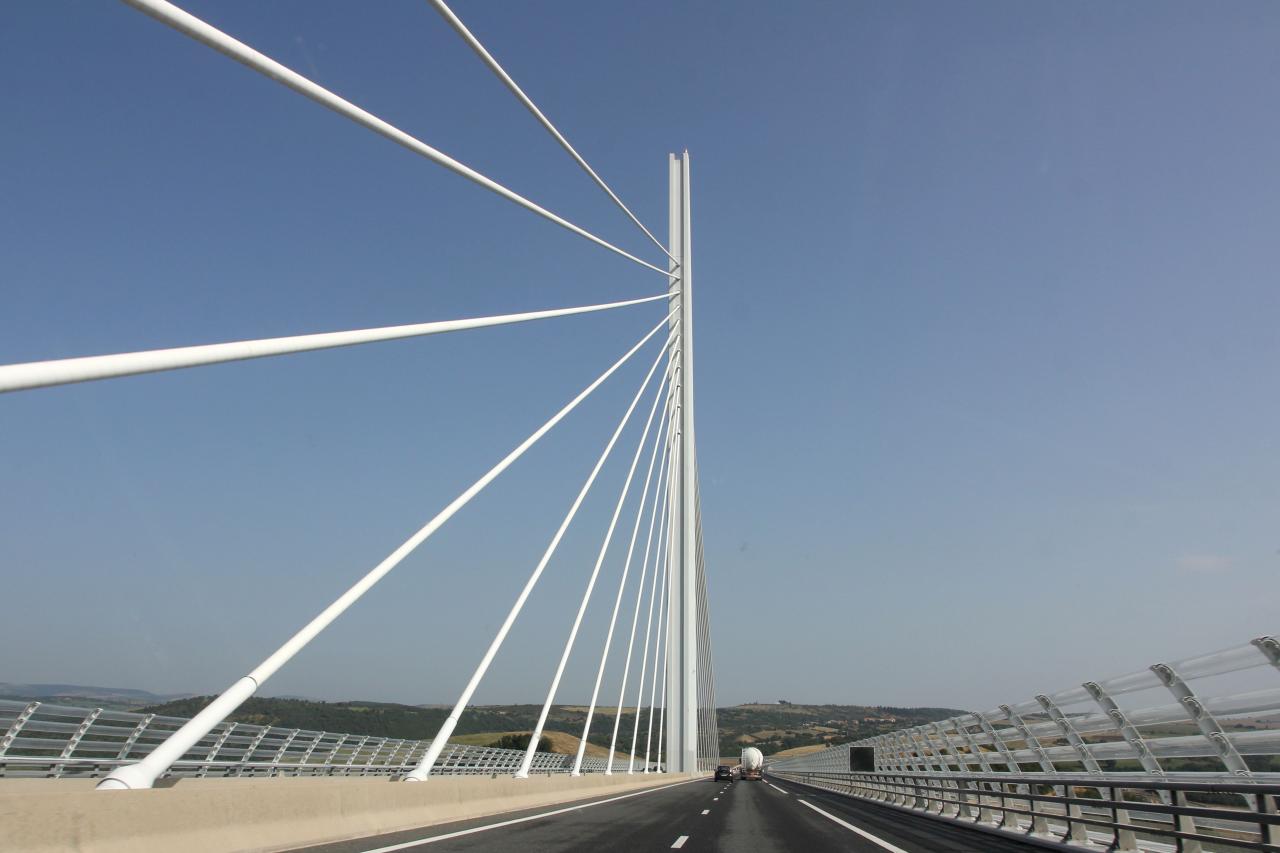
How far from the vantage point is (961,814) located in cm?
1895

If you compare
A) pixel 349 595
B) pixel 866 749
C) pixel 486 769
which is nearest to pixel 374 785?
pixel 349 595

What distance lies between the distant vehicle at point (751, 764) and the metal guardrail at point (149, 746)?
111 ft

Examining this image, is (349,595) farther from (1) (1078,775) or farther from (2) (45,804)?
(1) (1078,775)

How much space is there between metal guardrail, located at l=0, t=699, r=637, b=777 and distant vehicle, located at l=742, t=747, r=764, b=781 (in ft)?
111

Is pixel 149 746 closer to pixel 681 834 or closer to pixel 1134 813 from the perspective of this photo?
pixel 681 834

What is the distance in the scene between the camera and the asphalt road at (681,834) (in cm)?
1048

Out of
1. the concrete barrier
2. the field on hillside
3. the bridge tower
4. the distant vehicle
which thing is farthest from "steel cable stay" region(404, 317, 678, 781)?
the field on hillside

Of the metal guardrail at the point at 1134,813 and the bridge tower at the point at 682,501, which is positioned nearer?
the metal guardrail at the point at 1134,813

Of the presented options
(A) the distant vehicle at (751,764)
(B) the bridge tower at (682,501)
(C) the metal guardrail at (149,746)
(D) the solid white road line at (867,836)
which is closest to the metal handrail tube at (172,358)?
(D) the solid white road line at (867,836)

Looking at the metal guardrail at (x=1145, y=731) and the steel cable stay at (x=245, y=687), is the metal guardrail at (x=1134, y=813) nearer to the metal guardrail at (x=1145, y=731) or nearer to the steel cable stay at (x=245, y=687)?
the metal guardrail at (x=1145, y=731)

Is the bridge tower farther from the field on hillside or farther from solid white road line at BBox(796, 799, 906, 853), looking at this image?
the field on hillside

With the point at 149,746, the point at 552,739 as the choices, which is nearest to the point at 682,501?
the point at 149,746

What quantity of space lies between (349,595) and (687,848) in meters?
4.50

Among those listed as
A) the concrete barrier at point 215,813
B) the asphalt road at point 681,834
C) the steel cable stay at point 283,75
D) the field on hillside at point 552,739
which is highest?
the field on hillside at point 552,739
